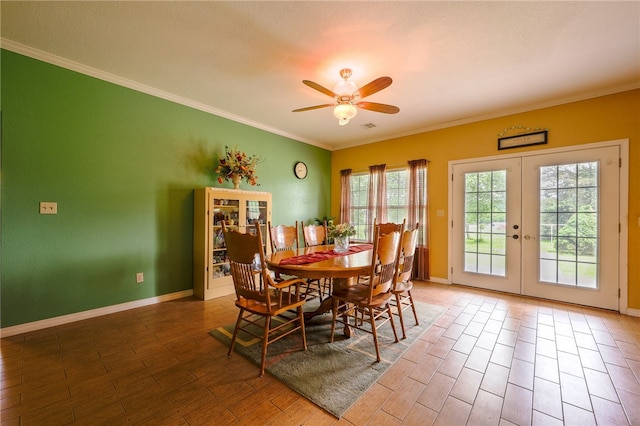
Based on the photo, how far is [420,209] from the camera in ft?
14.7

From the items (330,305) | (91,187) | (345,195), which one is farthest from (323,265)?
(345,195)

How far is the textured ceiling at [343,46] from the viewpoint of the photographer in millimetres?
1936

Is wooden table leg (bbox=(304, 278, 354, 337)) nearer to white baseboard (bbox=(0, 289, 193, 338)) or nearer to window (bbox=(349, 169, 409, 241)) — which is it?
white baseboard (bbox=(0, 289, 193, 338))

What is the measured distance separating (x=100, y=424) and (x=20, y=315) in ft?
6.34

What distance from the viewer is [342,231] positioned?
2.78 meters

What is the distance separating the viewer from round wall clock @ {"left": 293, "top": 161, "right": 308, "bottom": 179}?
200 inches

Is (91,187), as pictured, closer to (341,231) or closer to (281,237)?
(281,237)

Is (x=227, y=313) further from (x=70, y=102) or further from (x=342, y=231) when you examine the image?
(x=70, y=102)

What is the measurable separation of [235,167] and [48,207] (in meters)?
2.02

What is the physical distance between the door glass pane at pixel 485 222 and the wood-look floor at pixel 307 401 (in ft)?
3.93

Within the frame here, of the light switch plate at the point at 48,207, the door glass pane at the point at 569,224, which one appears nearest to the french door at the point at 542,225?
the door glass pane at the point at 569,224

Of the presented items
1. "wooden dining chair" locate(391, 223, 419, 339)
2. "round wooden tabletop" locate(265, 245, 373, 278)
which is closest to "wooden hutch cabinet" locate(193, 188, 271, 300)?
"round wooden tabletop" locate(265, 245, 373, 278)

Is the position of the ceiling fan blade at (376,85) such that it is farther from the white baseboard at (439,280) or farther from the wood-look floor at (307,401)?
the white baseboard at (439,280)

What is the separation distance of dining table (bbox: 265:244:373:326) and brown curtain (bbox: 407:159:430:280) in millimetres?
2168
